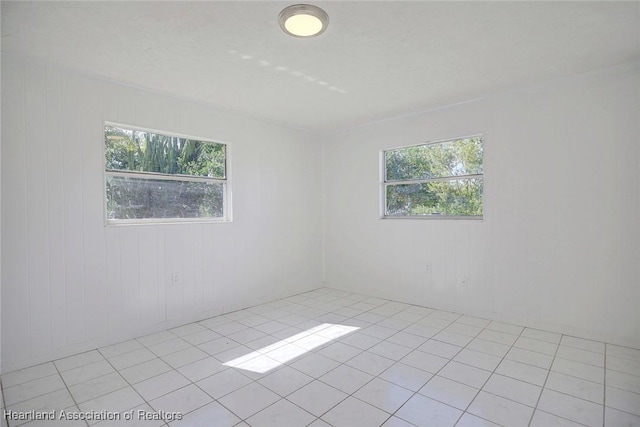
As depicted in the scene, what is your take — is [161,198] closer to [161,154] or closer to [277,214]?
[161,154]

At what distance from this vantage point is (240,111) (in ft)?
13.2

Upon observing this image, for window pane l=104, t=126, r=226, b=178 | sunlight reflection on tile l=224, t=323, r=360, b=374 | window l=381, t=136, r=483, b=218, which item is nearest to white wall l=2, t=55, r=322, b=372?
window pane l=104, t=126, r=226, b=178

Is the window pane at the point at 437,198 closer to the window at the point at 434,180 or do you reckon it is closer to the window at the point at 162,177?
→ the window at the point at 434,180

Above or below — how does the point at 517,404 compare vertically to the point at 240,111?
below

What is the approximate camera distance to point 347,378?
2396mm

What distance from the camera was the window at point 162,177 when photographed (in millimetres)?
3162

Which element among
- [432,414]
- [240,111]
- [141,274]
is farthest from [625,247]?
[141,274]

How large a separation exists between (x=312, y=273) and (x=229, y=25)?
369cm

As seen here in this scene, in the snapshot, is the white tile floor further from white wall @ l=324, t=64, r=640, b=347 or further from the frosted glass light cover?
the frosted glass light cover

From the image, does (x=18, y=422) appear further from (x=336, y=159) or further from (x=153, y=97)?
(x=336, y=159)

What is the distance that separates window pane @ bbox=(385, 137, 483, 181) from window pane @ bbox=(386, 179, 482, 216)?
12 centimetres

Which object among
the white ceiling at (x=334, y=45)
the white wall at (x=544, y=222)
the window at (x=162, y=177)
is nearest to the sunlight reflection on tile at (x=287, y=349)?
the white wall at (x=544, y=222)

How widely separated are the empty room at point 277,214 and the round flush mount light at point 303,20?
22 mm

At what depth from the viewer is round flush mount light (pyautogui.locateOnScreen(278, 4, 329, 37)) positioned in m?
2.00
